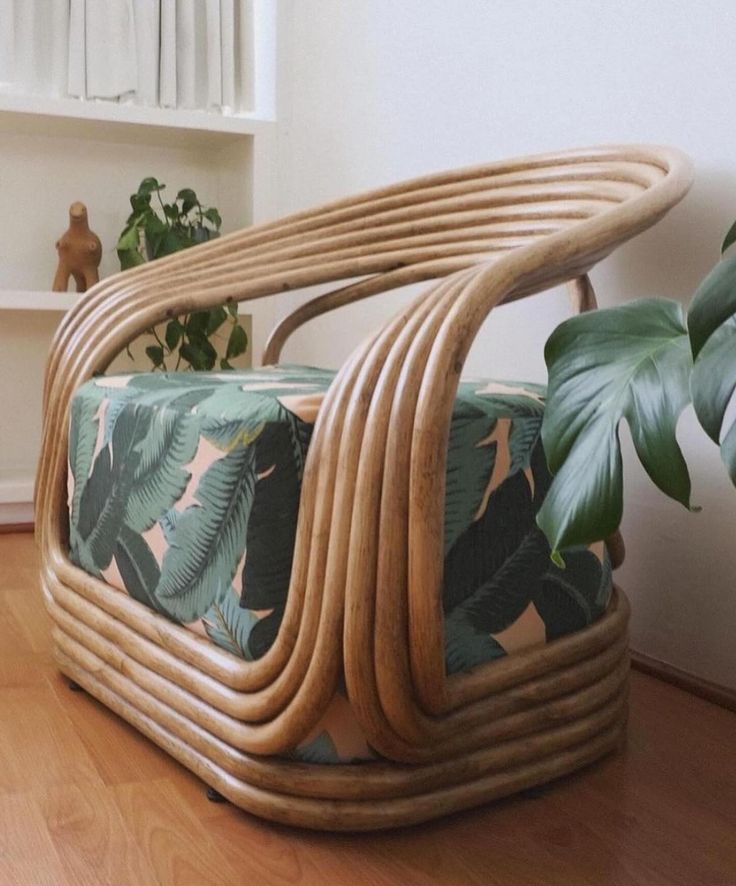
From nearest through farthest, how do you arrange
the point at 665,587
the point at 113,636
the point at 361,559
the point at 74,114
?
the point at 361,559, the point at 113,636, the point at 665,587, the point at 74,114

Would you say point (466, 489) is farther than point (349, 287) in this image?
No

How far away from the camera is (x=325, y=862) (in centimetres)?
100

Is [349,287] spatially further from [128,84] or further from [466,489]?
[128,84]

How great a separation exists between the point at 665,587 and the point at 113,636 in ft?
2.48

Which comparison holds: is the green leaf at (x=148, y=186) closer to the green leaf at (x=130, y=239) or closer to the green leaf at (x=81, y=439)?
the green leaf at (x=130, y=239)

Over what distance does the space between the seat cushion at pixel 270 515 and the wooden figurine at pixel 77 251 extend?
4.46 ft

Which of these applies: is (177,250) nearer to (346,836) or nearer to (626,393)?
(346,836)

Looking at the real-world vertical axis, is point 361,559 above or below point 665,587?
above

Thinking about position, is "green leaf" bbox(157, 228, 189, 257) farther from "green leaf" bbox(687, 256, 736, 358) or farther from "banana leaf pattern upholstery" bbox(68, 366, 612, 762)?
"green leaf" bbox(687, 256, 736, 358)

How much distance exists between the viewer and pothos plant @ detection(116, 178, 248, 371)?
2.54m

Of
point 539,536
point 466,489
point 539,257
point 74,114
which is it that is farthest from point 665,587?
point 74,114

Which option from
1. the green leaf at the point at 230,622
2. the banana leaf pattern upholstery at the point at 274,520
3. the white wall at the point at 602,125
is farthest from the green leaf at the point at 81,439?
the white wall at the point at 602,125

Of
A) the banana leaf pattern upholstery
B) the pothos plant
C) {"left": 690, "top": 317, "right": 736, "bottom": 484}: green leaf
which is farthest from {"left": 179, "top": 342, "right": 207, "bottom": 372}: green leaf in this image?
{"left": 690, "top": 317, "right": 736, "bottom": 484}: green leaf

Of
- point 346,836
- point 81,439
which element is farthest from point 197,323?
point 346,836
